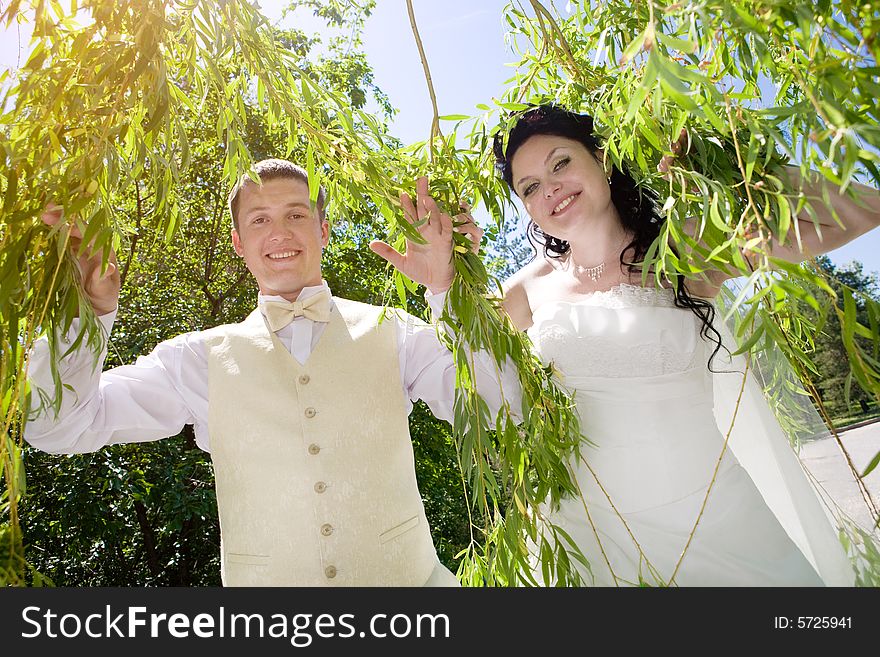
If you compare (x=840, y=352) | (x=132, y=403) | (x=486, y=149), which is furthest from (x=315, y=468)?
(x=840, y=352)

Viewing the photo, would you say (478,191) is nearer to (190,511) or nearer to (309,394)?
(309,394)

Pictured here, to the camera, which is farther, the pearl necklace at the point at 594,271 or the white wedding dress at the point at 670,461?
the pearl necklace at the point at 594,271

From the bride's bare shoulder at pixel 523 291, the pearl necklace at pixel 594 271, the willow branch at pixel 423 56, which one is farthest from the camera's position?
the bride's bare shoulder at pixel 523 291

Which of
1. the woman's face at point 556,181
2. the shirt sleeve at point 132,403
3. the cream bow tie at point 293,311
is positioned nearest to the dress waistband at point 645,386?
the woman's face at point 556,181

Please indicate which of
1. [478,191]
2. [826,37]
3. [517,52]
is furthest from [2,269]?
[517,52]

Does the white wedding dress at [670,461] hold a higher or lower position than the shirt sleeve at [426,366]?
lower

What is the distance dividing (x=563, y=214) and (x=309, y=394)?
0.83 m

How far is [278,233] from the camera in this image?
2039mm

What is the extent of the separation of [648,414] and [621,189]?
0.67 meters

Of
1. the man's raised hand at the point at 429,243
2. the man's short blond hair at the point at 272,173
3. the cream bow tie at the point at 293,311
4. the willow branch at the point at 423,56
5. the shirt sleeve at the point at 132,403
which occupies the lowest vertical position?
the shirt sleeve at the point at 132,403

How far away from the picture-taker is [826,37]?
102 cm

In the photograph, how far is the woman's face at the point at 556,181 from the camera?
1969 mm

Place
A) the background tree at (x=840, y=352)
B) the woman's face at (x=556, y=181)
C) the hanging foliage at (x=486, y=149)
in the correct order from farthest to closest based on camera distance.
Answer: the woman's face at (x=556, y=181) → the background tree at (x=840, y=352) → the hanging foliage at (x=486, y=149)

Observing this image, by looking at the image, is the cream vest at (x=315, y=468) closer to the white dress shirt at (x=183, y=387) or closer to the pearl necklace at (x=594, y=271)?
the white dress shirt at (x=183, y=387)
